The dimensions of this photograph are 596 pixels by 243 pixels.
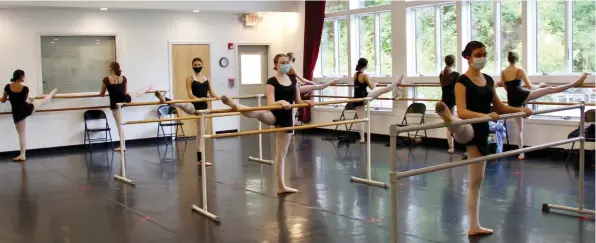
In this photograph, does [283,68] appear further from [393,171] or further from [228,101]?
[393,171]

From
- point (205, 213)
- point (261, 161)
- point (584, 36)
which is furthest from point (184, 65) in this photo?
point (584, 36)

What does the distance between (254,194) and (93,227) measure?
6.13 ft

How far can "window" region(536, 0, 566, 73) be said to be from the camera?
9.04m

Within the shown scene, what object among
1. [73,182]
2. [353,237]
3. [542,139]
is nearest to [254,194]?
[353,237]

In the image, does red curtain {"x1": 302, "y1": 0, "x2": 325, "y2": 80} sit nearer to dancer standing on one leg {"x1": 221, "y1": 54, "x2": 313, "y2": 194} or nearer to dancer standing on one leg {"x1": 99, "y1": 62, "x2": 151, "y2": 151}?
dancer standing on one leg {"x1": 99, "y1": 62, "x2": 151, "y2": 151}

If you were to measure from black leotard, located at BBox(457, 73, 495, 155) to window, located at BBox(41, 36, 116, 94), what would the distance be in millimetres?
→ 8551

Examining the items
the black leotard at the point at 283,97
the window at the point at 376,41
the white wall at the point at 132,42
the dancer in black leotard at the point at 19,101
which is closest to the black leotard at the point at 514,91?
the black leotard at the point at 283,97

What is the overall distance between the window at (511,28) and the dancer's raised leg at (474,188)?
515 cm

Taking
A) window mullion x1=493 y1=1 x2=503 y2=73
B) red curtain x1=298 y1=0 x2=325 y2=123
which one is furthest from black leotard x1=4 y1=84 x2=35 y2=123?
window mullion x1=493 y1=1 x2=503 y2=73

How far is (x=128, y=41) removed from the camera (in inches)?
468

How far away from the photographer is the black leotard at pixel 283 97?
6.49m

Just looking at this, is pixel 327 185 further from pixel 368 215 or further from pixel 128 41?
pixel 128 41

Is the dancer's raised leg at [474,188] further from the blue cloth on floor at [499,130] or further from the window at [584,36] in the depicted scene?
the window at [584,36]

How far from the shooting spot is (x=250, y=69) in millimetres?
13680
